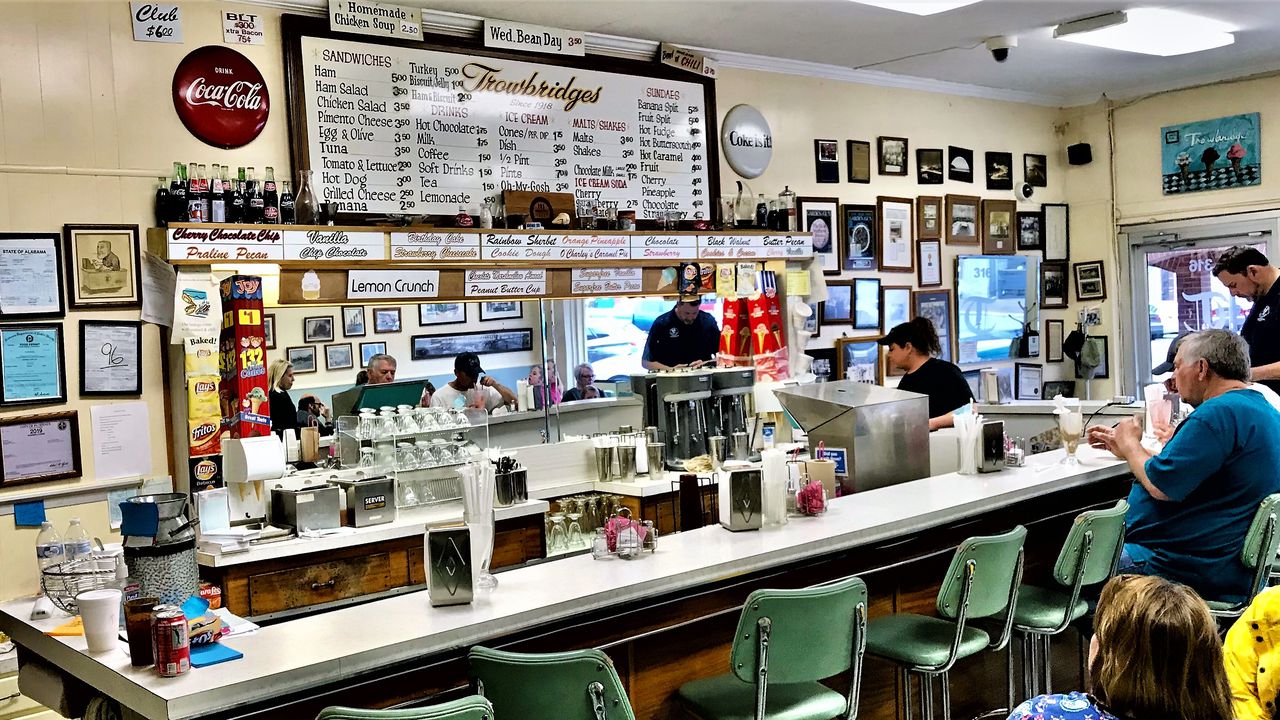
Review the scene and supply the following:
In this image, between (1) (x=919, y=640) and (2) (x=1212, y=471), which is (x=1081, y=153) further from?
(1) (x=919, y=640)

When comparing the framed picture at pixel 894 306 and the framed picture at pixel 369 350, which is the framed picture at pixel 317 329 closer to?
the framed picture at pixel 369 350

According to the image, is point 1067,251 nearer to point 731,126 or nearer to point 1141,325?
point 1141,325

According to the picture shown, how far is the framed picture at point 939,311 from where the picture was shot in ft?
27.3

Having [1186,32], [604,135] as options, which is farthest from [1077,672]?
[1186,32]

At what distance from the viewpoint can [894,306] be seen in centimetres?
816

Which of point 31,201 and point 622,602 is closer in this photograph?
point 622,602

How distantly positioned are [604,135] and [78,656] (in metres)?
4.54

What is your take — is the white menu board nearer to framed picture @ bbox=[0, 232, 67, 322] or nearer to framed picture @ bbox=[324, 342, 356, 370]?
framed picture @ bbox=[324, 342, 356, 370]

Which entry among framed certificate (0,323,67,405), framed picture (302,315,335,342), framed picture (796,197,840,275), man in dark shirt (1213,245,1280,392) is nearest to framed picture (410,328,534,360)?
framed picture (302,315,335,342)

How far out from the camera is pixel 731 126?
23.4 ft

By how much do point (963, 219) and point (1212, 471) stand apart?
4.90m

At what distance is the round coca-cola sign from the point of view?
200 inches

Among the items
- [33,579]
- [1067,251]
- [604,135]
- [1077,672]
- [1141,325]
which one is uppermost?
[604,135]

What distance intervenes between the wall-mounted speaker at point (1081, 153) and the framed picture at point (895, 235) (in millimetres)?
1955
